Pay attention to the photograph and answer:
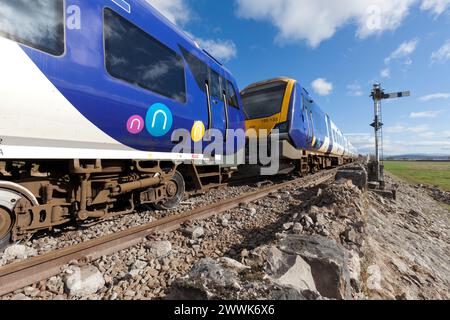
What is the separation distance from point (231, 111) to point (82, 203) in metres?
4.11

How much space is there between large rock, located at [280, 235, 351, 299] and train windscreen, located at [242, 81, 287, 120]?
6160mm

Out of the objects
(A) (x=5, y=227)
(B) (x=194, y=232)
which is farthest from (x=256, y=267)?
(A) (x=5, y=227)

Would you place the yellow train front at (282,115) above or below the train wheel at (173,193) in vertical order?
above

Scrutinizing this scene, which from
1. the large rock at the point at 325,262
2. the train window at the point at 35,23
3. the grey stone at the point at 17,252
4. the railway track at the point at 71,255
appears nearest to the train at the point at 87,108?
the train window at the point at 35,23

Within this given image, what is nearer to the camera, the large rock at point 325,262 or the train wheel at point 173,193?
the large rock at point 325,262

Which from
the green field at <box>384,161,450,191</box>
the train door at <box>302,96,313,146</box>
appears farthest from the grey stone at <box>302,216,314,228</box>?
the green field at <box>384,161,450,191</box>

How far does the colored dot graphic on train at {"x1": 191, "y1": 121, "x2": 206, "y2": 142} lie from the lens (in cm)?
455

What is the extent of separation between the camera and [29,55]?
2180mm

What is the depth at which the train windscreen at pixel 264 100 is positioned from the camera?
8.13 metres

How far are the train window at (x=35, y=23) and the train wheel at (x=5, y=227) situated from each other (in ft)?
5.39

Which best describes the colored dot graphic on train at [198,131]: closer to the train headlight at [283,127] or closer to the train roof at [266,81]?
the train headlight at [283,127]

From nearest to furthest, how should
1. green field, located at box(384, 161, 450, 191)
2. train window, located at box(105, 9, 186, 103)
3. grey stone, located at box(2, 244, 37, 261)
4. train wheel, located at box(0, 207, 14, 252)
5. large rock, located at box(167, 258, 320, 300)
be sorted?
large rock, located at box(167, 258, 320, 300)
train wheel, located at box(0, 207, 14, 252)
grey stone, located at box(2, 244, 37, 261)
train window, located at box(105, 9, 186, 103)
green field, located at box(384, 161, 450, 191)

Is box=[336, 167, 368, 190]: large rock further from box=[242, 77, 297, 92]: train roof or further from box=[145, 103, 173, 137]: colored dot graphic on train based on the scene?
box=[145, 103, 173, 137]: colored dot graphic on train

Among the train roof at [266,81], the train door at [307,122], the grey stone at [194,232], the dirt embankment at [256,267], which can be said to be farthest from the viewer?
the train door at [307,122]
